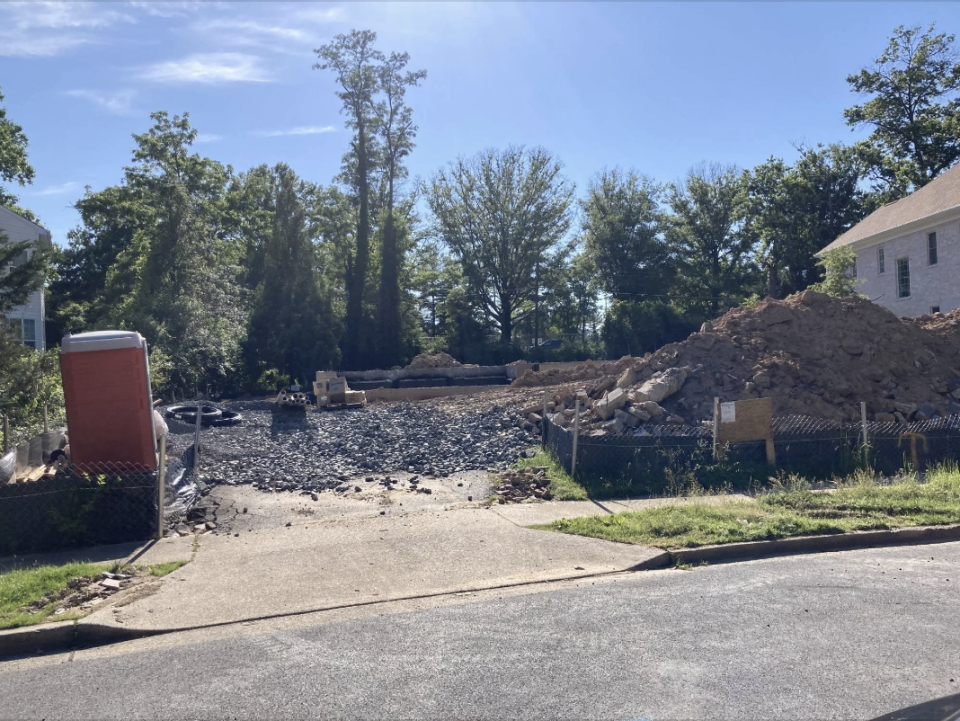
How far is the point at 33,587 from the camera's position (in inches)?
305

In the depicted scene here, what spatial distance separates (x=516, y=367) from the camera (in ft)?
128

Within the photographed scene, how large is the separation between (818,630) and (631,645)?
56.8 inches

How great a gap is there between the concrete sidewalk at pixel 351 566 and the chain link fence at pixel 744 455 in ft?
8.89

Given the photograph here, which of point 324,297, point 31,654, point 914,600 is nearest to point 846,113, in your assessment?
point 324,297

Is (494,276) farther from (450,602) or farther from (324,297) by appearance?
(450,602)

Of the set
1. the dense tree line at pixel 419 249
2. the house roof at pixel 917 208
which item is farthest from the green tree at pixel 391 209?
the house roof at pixel 917 208

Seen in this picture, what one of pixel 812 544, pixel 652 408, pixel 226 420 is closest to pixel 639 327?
pixel 226 420

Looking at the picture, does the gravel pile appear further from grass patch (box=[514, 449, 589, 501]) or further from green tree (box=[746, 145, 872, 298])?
green tree (box=[746, 145, 872, 298])

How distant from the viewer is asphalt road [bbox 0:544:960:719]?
4.99 meters

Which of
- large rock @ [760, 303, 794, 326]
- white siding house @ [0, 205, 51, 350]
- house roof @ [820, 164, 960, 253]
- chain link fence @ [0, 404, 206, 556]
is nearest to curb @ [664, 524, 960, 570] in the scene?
chain link fence @ [0, 404, 206, 556]

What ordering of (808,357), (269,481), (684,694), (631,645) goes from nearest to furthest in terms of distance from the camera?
1. (684,694)
2. (631,645)
3. (269,481)
4. (808,357)

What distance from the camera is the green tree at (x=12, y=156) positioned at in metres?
38.2

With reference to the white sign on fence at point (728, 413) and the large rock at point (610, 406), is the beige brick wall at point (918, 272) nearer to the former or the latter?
the large rock at point (610, 406)

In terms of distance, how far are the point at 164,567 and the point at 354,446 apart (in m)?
10.6
